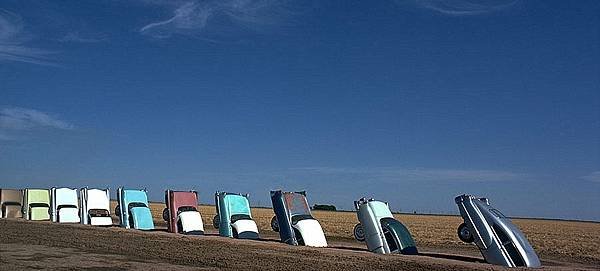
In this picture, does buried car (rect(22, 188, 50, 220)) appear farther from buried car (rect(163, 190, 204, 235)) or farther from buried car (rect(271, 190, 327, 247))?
buried car (rect(271, 190, 327, 247))

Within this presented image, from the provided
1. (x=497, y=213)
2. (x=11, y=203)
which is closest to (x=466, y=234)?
(x=497, y=213)

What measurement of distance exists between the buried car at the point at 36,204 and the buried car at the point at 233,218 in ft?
53.5

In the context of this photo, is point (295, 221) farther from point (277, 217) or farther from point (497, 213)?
point (497, 213)

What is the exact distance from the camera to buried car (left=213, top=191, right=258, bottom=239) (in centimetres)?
2802

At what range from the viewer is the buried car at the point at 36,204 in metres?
38.9

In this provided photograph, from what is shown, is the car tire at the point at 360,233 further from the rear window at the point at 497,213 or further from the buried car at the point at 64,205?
the buried car at the point at 64,205

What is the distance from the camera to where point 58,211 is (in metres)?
36.7

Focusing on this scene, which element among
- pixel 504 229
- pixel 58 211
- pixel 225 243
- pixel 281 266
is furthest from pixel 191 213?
pixel 504 229

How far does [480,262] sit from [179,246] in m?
10.7

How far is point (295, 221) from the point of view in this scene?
2522 centimetres

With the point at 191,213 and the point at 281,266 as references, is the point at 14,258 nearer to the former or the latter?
the point at 281,266

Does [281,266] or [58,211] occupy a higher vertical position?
[58,211]

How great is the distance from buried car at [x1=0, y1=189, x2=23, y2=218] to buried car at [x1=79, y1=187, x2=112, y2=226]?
7.53 m

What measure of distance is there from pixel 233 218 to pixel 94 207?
11770 millimetres
